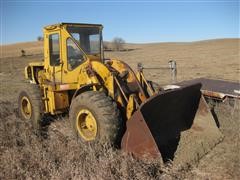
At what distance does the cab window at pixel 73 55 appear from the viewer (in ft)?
22.3

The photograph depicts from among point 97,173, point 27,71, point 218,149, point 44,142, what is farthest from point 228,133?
point 27,71

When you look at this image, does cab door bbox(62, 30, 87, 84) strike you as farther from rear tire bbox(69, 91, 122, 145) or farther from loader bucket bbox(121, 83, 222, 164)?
loader bucket bbox(121, 83, 222, 164)

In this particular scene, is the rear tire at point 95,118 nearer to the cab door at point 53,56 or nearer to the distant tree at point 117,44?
the cab door at point 53,56

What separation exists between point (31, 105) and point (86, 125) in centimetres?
216

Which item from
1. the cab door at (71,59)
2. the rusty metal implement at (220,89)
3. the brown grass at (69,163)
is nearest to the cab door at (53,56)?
the cab door at (71,59)

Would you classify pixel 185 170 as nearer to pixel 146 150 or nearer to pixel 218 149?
pixel 146 150

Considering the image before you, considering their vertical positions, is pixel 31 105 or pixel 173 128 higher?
→ pixel 31 105

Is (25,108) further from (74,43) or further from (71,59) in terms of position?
(74,43)

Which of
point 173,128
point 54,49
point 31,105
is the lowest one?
point 173,128

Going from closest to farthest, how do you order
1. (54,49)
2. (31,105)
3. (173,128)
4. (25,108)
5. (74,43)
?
(173,128)
(74,43)
(54,49)
(31,105)
(25,108)

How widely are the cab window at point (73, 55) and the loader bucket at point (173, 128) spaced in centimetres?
200

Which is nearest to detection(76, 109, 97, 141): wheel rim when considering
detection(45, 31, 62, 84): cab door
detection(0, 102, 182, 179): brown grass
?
detection(0, 102, 182, 179): brown grass

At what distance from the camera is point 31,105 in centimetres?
775

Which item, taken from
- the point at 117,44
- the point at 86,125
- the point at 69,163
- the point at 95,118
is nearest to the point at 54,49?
the point at 86,125
